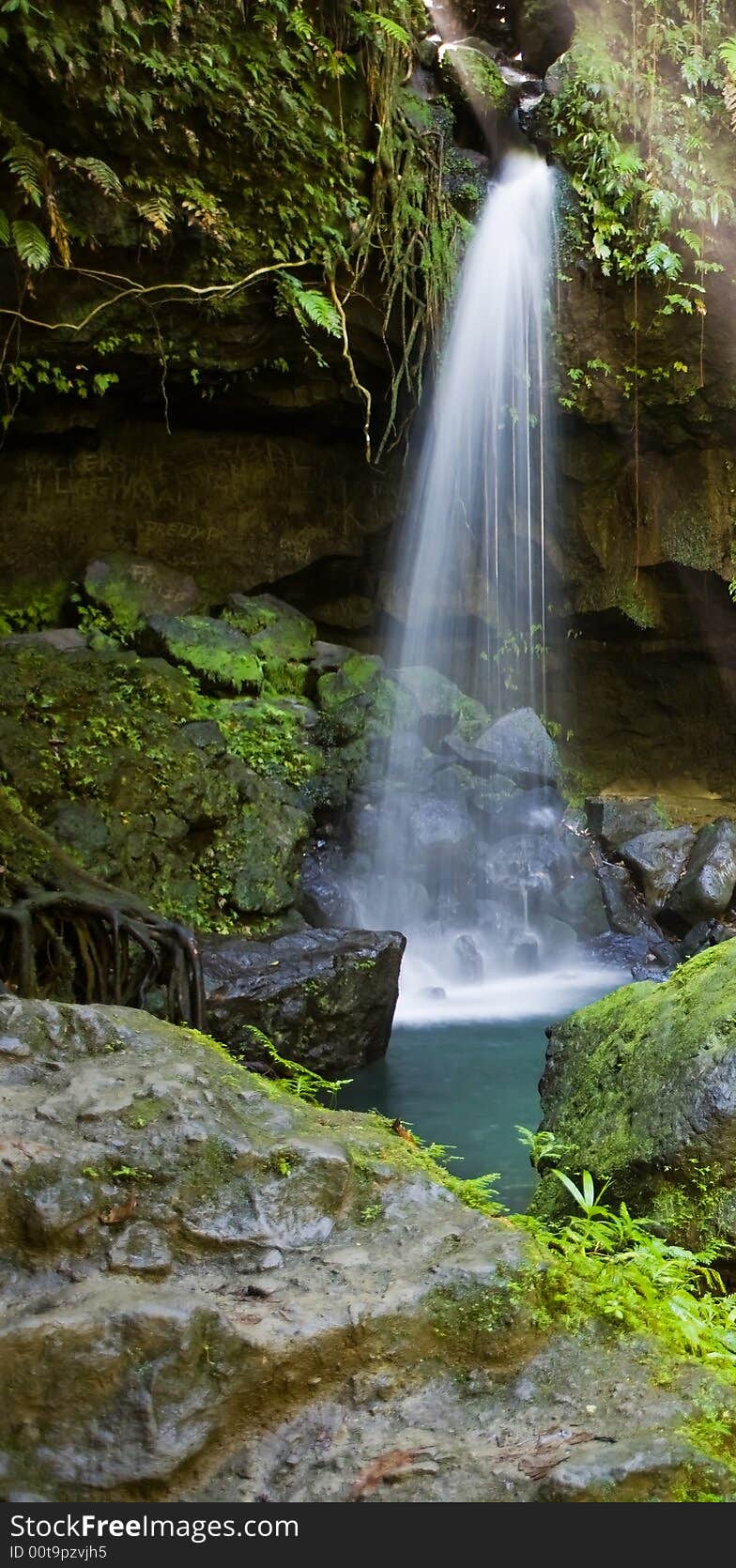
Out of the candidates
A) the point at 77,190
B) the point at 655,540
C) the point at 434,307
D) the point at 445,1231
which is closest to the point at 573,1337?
the point at 445,1231

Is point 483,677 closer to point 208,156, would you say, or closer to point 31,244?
point 208,156

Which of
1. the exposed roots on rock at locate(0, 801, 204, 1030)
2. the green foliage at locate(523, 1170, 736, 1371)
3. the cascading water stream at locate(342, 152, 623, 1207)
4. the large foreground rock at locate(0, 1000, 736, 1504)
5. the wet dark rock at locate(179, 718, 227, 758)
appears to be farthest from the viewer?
the cascading water stream at locate(342, 152, 623, 1207)

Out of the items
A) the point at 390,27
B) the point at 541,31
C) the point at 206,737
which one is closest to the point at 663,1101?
the point at 206,737

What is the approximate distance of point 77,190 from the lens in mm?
7516

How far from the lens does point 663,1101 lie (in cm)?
306

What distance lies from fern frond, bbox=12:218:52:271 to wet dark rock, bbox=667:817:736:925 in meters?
7.86

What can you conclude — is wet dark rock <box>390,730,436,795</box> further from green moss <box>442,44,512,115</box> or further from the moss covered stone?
green moss <box>442,44,512,115</box>

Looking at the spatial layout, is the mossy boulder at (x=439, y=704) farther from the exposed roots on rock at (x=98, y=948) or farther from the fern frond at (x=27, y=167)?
the fern frond at (x=27, y=167)

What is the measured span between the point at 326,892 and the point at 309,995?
9.00 feet

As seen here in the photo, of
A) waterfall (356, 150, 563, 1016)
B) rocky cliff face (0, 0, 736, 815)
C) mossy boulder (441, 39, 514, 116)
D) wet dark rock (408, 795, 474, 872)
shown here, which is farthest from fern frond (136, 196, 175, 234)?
wet dark rock (408, 795, 474, 872)

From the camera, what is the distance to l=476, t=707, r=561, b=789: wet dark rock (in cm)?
1070

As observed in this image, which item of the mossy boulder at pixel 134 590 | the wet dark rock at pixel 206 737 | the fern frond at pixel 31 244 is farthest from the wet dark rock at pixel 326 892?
the fern frond at pixel 31 244

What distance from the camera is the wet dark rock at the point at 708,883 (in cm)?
969

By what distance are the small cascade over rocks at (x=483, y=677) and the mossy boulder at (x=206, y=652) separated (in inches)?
69.1
